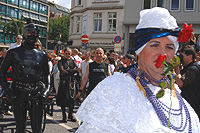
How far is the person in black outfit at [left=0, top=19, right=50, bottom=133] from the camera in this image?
4.08m

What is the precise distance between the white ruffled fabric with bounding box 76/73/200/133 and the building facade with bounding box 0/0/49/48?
2245 inches

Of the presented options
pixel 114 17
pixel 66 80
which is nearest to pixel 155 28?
pixel 66 80

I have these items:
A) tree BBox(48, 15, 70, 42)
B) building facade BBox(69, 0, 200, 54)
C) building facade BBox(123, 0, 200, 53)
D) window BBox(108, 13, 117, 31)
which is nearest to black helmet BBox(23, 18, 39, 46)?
building facade BBox(69, 0, 200, 54)

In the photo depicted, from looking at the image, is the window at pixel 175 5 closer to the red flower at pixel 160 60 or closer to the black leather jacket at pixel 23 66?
the black leather jacket at pixel 23 66

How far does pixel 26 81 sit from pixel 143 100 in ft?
9.12

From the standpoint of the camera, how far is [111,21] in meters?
28.5

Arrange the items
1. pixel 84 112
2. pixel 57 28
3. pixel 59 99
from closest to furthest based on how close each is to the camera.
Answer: pixel 84 112, pixel 59 99, pixel 57 28

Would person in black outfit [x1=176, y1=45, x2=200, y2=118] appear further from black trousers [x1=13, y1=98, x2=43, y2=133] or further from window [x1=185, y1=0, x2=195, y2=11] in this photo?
window [x1=185, y1=0, x2=195, y2=11]

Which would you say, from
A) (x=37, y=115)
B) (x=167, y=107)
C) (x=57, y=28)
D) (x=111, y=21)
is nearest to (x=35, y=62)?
(x=37, y=115)

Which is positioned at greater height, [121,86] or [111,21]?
[111,21]

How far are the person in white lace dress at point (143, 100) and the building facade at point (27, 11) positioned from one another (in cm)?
5696

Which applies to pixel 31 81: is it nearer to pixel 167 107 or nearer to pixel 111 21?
pixel 167 107

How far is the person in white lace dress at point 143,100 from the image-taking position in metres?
1.71

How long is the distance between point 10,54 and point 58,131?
2.63 m
